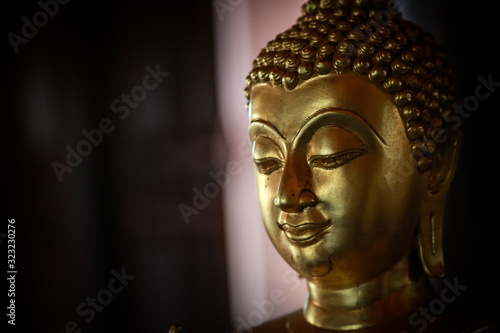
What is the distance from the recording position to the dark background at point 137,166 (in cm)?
150

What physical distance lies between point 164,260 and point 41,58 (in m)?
0.82

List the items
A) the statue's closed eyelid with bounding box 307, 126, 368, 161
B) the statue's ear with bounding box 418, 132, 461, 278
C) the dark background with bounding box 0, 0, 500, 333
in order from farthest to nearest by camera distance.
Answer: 1. the dark background with bounding box 0, 0, 500, 333
2. the statue's ear with bounding box 418, 132, 461, 278
3. the statue's closed eyelid with bounding box 307, 126, 368, 161

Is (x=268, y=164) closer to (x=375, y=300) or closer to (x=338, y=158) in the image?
(x=338, y=158)

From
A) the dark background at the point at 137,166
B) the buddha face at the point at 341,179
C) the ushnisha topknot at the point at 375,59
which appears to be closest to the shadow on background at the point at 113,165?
the dark background at the point at 137,166

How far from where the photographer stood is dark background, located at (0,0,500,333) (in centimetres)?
150

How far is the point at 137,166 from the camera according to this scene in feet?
6.42

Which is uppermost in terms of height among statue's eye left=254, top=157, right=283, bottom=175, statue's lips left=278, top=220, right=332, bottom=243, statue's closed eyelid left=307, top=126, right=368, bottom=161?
statue's closed eyelid left=307, top=126, right=368, bottom=161

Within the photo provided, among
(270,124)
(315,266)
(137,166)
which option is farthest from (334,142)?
(137,166)

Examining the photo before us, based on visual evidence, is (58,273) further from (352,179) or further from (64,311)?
(352,179)

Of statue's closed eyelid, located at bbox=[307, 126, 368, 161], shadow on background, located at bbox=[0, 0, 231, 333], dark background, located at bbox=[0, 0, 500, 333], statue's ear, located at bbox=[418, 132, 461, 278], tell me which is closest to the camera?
statue's closed eyelid, located at bbox=[307, 126, 368, 161]

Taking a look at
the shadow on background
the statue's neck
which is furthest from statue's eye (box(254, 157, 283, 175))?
the shadow on background

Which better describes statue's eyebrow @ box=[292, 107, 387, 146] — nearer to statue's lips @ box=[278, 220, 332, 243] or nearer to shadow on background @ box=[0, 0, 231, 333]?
statue's lips @ box=[278, 220, 332, 243]

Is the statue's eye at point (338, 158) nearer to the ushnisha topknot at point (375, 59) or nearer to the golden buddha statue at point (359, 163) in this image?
the golden buddha statue at point (359, 163)

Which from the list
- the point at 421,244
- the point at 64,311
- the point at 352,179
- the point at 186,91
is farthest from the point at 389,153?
the point at 64,311
